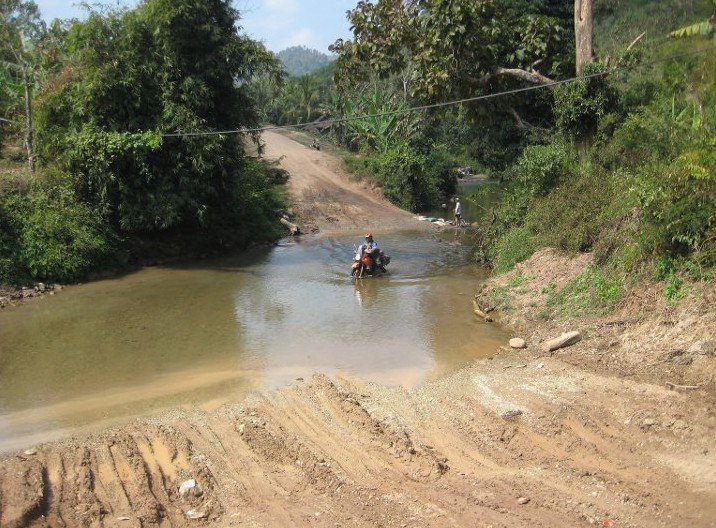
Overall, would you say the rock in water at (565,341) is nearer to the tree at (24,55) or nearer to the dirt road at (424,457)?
the dirt road at (424,457)

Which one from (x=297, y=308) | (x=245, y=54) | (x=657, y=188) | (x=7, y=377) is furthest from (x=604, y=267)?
(x=245, y=54)

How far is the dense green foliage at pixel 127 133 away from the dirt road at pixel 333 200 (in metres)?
11.0

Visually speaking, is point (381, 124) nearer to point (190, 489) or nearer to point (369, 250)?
point (369, 250)

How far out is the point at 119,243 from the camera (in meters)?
20.5

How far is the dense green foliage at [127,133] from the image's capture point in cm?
1853

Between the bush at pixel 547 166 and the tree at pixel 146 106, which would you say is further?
the tree at pixel 146 106

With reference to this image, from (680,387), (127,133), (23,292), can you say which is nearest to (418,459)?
(680,387)

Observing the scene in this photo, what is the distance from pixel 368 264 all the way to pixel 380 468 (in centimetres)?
1191

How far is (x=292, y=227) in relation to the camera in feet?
96.9

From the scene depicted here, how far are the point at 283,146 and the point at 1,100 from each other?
2159cm

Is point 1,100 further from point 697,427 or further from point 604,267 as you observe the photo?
point 697,427

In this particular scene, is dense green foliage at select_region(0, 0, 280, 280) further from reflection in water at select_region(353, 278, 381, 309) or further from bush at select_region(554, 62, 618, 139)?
bush at select_region(554, 62, 618, 139)

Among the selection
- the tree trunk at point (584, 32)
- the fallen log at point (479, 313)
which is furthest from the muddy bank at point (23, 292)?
the tree trunk at point (584, 32)

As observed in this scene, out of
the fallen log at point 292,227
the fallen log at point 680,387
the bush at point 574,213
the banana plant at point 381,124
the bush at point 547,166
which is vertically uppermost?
the banana plant at point 381,124
